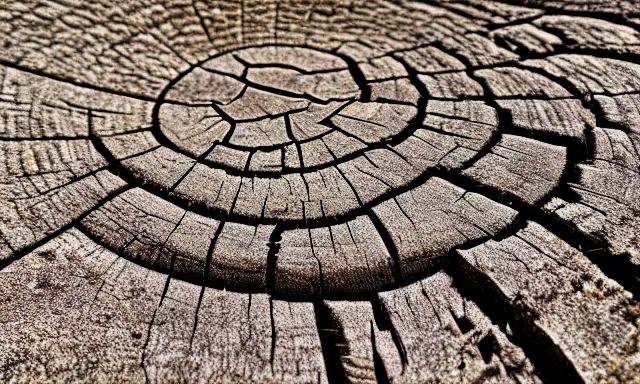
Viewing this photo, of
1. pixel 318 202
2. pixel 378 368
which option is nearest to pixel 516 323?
pixel 378 368

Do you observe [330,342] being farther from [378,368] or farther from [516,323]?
[516,323]

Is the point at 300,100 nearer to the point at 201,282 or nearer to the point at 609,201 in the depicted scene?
the point at 201,282

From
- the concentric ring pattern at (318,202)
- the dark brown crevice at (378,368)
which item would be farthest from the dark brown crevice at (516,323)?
the dark brown crevice at (378,368)

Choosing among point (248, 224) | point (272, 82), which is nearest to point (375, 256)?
point (248, 224)

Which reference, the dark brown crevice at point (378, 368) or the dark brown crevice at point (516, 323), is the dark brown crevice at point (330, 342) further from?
the dark brown crevice at point (516, 323)

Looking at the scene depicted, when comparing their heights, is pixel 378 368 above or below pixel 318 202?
below

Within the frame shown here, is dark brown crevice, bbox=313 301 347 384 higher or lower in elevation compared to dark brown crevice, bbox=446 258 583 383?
lower

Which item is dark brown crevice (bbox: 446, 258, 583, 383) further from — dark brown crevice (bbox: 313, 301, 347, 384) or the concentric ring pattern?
dark brown crevice (bbox: 313, 301, 347, 384)

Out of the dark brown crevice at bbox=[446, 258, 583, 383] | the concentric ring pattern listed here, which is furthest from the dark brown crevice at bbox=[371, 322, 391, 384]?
the dark brown crevice at bbox=[446, 258, 583, 383]
